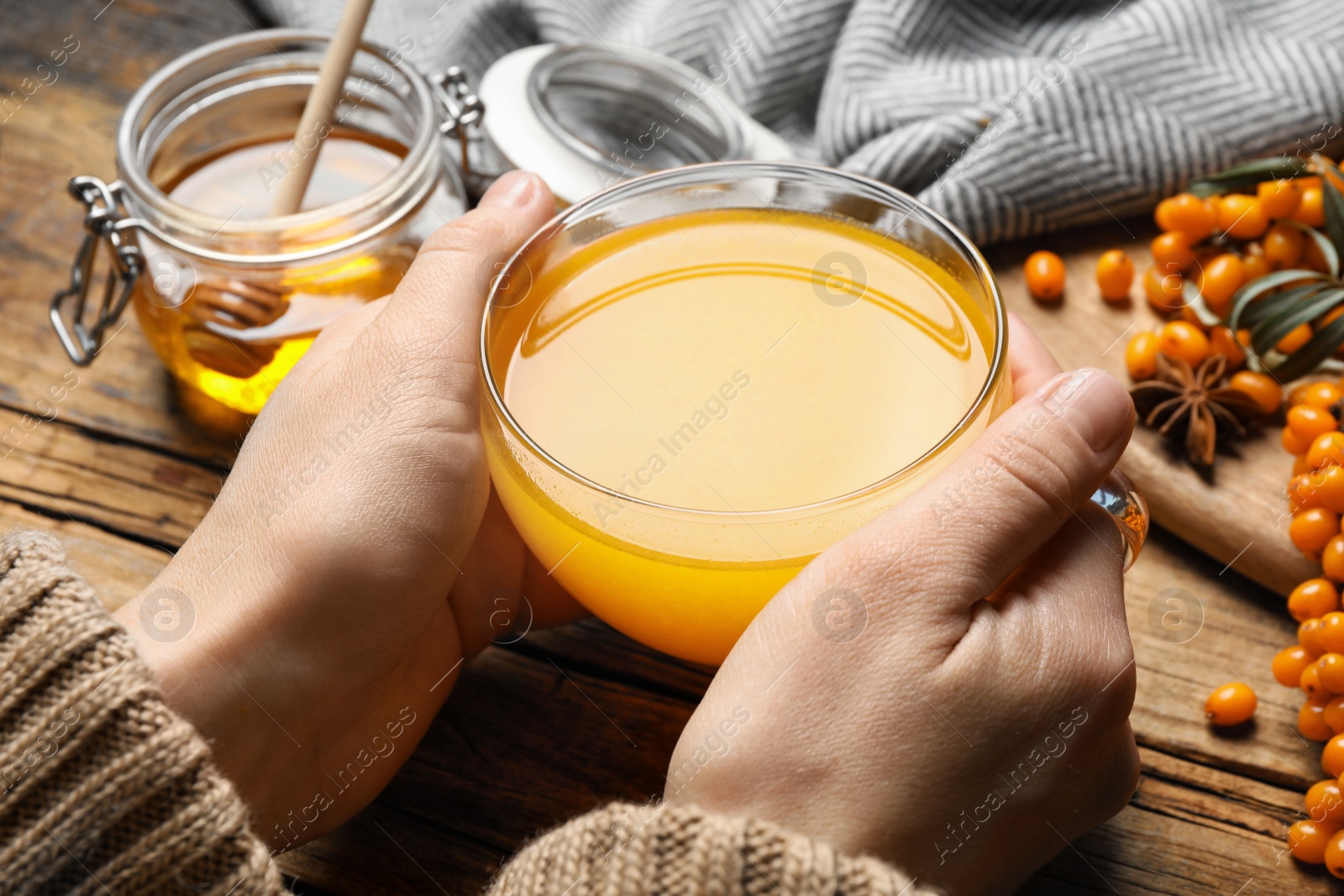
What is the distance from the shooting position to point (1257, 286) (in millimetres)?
1345

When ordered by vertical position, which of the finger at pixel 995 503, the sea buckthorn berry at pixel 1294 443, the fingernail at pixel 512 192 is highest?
the fingernail at pixel 512 192

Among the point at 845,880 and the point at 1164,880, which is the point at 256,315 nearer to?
the point at 845,880

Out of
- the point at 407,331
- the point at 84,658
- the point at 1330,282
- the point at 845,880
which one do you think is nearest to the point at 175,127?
the point at 407,331

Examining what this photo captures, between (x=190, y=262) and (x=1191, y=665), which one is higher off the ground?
(x=190, y=262)

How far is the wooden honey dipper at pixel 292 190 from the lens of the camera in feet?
3.93

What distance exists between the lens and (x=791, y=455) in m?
0.86

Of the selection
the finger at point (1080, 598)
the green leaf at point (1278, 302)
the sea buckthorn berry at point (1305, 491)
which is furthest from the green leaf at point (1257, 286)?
the finger at point (1080, 598)

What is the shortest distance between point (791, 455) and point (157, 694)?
0.52 meters

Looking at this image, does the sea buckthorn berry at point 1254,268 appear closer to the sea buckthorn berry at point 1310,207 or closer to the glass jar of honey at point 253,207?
the sea buckthorn berry at point 1310,207

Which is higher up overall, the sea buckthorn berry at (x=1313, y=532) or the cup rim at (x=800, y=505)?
the cup rim at (x=800, y=505)

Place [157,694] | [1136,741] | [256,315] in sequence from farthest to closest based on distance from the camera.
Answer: [256,315], [1136,741], [157,694]

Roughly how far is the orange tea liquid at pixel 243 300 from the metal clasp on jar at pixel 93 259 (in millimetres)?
30

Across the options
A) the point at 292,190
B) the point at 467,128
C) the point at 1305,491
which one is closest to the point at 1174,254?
the point at 1305,491

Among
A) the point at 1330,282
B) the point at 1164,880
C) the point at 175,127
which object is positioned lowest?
the point at 1164,880
